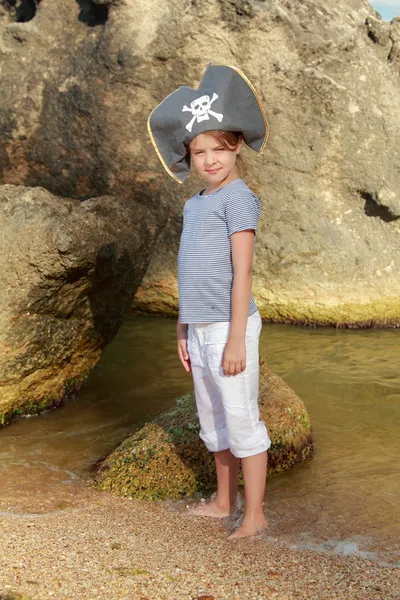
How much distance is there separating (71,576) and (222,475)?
908 millimetres

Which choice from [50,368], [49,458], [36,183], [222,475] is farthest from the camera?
[36,183]

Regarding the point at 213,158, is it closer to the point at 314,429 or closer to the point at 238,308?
the point at 238,308

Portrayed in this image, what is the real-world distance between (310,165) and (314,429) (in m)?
3.49

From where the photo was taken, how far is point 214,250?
9.66 feet

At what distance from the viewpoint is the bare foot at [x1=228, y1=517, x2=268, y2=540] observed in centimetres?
295

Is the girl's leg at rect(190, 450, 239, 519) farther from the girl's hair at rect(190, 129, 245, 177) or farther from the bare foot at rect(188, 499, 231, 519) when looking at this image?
the girl's hair at rect(190, 129, 245, 177)

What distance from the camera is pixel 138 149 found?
7.22 meters

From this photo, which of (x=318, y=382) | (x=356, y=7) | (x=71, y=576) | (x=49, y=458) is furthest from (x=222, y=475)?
(x=356, y=7)

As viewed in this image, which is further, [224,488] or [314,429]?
[314,429]

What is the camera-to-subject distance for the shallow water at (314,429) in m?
3.26

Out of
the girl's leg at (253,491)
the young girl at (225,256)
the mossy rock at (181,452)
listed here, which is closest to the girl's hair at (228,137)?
the young girl at (225,256)

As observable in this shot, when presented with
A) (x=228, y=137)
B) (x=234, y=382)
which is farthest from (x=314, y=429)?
(x=228, y=137)

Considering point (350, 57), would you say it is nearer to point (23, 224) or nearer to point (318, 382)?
point (318, 382)

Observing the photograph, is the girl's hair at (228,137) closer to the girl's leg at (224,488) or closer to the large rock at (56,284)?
the girl's leg at (224,488)
